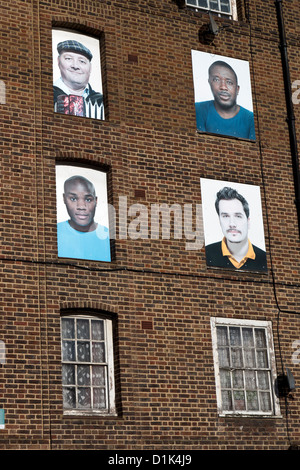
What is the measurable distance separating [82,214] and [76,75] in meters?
3.00

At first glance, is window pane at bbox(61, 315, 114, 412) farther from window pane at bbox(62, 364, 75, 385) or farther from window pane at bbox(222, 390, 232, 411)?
window pane at bbox(222, 390, 232, 411)

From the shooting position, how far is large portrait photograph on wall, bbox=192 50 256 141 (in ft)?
65.0

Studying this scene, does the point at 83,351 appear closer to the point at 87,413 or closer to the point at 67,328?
the point at 67,328

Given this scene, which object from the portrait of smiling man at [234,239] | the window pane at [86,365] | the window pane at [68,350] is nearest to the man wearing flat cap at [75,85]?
the portrait of smiling man at [234,239]

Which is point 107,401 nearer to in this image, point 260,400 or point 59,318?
point 59,318

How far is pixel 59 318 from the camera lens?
16.8 m

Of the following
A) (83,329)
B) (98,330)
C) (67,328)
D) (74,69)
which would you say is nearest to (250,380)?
(98,330)

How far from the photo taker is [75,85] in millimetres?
18688

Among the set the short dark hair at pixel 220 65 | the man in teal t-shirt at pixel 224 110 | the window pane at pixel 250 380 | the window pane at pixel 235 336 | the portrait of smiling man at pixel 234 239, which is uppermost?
the short dark hair at pixel 220 65

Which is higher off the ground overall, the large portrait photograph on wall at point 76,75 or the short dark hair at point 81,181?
the large portrait photograph on wall at point 76,75

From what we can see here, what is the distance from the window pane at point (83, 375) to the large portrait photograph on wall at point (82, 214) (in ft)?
7.03

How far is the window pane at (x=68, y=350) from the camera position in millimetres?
16859

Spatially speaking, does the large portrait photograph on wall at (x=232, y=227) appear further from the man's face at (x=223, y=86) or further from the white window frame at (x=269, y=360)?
the man's face at (x=223, y=86)
